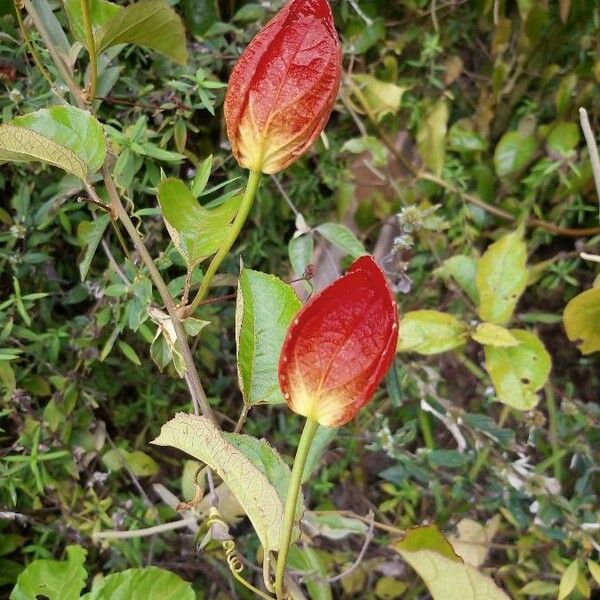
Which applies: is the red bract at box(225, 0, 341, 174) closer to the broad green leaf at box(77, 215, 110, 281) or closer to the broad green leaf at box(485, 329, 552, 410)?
the broad green leaf at box(77, 215, 110, 281)

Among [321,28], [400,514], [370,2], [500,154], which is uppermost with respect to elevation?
[321,28]

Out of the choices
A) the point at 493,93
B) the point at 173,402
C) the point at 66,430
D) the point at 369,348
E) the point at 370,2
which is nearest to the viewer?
the point at 369,348

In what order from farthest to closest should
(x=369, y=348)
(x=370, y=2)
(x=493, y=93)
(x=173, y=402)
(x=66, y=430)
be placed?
(x=493, y=93)
(x=370, y=2)
(x=173, y=402)
(x=66, y=430)
(x=369, y=348)

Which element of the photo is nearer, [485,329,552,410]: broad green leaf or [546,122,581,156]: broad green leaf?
[485,329,552,410]: broad green leaf

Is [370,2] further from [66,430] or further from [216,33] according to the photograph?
[66,430]

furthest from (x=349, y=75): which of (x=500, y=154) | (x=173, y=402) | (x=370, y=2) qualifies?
(x=173, y=402)

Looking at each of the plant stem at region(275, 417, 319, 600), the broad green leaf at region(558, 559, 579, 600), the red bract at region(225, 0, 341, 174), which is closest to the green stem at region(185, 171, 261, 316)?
the red bract at region(225, 0, 341, 174)

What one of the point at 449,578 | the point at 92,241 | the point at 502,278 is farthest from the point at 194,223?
the point at 502,278
